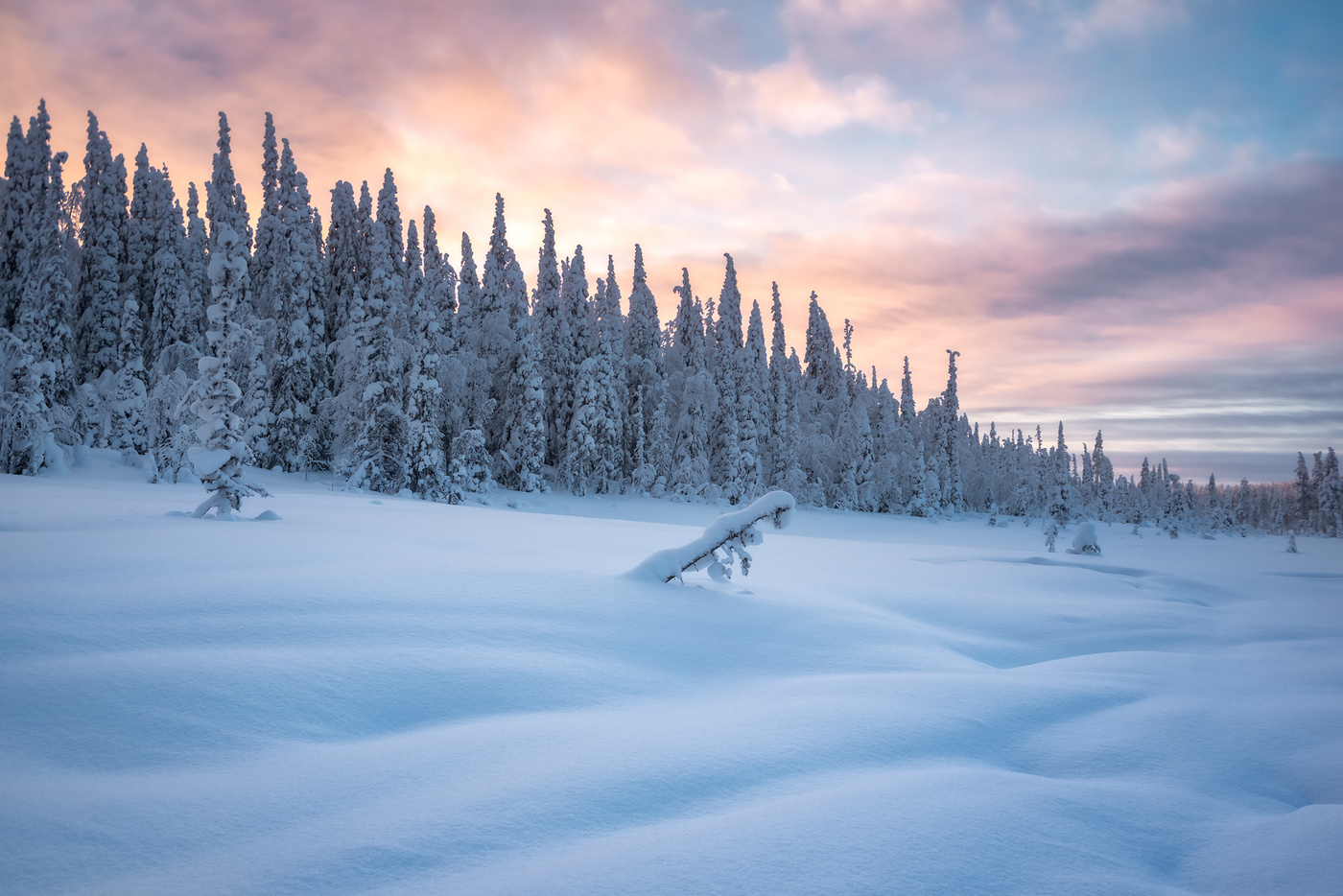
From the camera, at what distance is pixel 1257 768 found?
3.41 metres

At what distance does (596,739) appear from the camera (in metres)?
3.20

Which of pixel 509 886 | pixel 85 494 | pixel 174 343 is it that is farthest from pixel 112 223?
pixel 509 886

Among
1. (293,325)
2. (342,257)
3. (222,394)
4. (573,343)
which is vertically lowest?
(222,394)

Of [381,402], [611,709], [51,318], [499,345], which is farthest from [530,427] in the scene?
[611,709]

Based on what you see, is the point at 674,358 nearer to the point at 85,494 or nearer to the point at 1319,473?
the point at 85,494

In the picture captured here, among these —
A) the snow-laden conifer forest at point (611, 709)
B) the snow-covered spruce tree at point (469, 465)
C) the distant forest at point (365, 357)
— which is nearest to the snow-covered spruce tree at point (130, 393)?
the distant forest at point (365, 357)

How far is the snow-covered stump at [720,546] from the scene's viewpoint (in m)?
6.32

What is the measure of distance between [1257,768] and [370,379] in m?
26.0

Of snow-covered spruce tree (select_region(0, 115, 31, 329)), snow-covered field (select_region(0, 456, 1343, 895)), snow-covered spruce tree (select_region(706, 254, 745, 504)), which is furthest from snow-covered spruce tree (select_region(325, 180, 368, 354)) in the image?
snow-covered field (select_region(0, 456, 1343, 895))

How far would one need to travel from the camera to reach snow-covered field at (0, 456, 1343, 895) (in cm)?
223

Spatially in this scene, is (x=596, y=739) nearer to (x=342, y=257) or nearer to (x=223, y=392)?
(x=223, y=392)

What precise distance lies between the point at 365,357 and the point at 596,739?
24.4 metres

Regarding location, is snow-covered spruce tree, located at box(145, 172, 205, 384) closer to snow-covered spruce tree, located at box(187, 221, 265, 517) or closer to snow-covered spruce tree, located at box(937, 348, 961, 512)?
snow-covered spruce tree, located at box(187, 221, 265, 517)

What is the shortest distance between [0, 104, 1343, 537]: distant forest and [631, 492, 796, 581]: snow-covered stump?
1458cm
